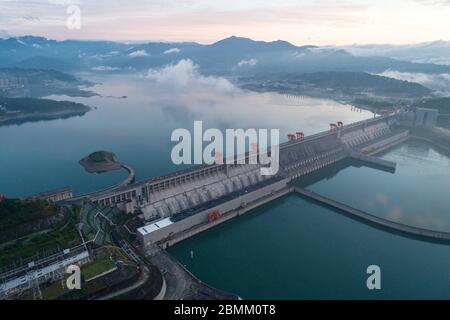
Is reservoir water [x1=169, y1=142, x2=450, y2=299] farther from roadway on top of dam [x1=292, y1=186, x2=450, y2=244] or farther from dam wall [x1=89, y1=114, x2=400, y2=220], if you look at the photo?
dam wall [x1=89, y1=114, x2=400, y2=220]

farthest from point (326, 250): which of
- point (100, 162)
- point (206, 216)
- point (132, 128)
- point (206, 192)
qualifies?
point (132, 128)

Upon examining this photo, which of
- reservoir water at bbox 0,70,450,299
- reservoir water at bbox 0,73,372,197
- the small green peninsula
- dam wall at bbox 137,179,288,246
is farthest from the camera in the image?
the small green peninsula

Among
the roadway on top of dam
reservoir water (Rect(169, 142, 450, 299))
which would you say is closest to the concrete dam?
reservoir water (Rect(169, 142, 450, 299))

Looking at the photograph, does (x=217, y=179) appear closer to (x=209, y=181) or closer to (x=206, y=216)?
(x=209, y=181)

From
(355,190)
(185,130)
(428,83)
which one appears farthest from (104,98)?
(428,83)

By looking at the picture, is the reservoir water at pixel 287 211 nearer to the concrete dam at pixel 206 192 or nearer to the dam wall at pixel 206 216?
the dam wall at pixel 206 216

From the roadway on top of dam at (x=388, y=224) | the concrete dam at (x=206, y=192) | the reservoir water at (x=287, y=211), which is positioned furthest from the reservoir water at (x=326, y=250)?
the concrete dam at (x=206, y=192)
